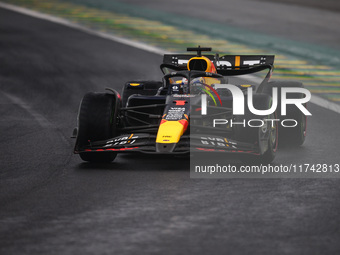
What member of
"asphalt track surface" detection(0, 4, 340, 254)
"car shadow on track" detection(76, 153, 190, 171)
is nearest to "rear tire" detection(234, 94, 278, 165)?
"asphalt track surface" detection(0, 4, 340, 254)

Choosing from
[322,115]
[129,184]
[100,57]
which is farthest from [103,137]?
[100,57]

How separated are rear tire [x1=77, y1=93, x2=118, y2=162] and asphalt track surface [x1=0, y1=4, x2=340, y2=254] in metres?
0.19

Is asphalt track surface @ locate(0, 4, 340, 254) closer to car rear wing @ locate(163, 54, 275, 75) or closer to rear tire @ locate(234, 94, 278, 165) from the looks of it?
rear tire @ locate(234, 94, 278, 165)

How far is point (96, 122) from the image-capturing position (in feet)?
32.5

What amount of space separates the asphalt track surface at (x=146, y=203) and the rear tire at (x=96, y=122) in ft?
0.62

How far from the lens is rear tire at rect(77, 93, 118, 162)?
9.87m

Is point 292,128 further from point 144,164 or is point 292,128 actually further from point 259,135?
point 144,164

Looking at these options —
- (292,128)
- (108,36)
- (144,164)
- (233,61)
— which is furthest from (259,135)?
(108,36)

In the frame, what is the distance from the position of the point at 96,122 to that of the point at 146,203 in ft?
7.62

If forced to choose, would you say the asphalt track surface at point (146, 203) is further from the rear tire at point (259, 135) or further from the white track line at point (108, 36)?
the white track line at point (108, 36)

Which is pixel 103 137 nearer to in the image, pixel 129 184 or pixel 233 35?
pixel 129 184

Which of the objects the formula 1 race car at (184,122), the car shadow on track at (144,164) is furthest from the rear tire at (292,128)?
the car shadow on track at (144,164)

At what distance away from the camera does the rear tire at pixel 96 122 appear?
987 cm

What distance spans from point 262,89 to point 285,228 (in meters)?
5.06
